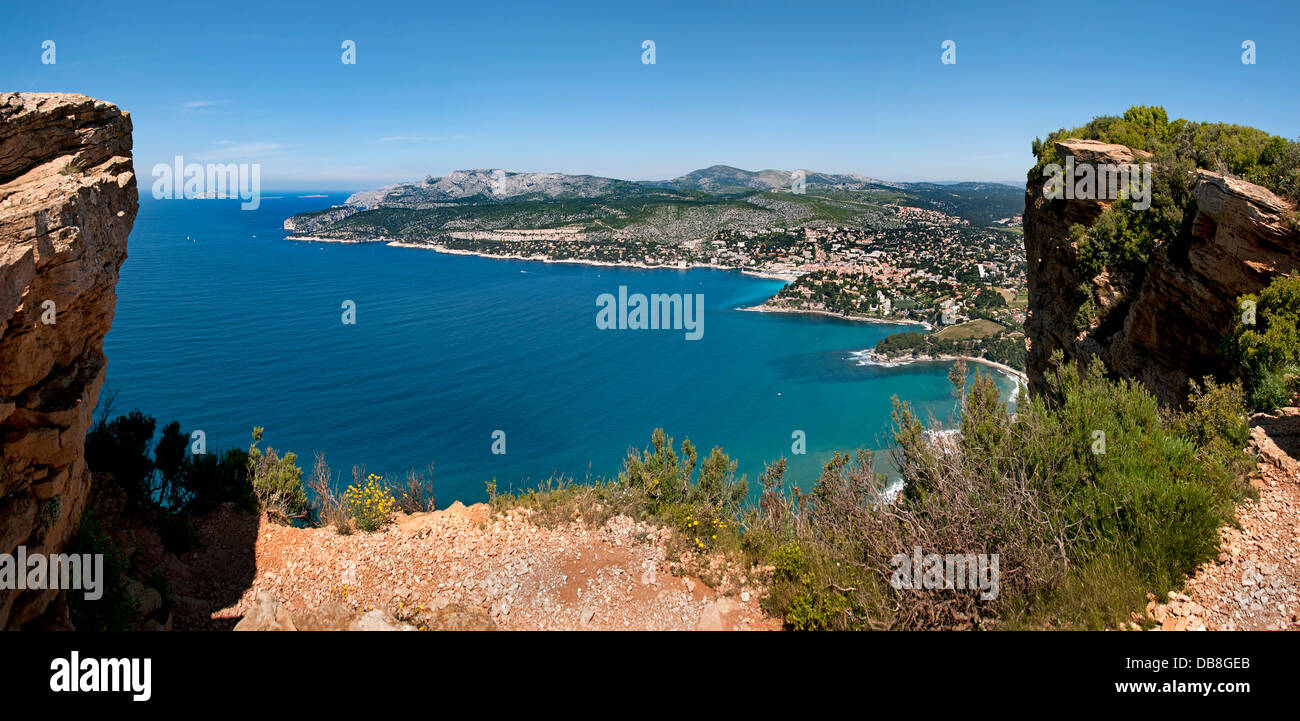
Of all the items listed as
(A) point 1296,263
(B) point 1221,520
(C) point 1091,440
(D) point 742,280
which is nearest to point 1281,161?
(A) point 1296,263

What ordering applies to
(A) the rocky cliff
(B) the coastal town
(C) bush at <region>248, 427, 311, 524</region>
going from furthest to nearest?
1. (B) the coastal town
2. (C) bush at <region>248, 427, 311, 524</region>
3. (A) the rocky cliff

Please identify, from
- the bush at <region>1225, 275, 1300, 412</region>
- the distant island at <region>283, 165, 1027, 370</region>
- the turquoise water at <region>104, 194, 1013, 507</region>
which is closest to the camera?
the bush at <region>1225, 275, 1300, 412</region>

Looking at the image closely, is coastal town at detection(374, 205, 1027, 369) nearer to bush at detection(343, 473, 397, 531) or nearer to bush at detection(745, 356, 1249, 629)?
bush at detection(745, 356, 1249, 629)
